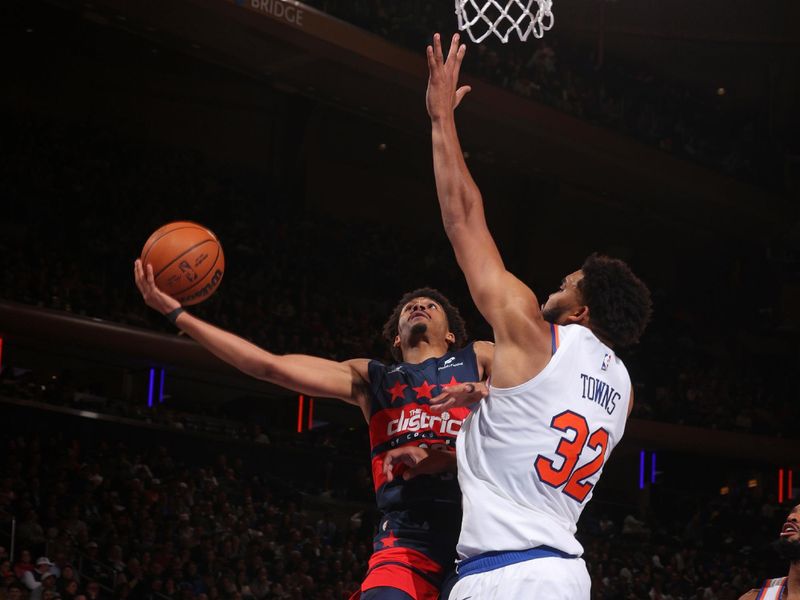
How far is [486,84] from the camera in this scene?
1934cm

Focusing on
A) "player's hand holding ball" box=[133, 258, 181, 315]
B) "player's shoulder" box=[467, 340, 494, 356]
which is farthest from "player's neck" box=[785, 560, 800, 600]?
"player's hand holding ball" box=[133, 258, 181, 315]

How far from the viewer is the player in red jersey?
13.4ft

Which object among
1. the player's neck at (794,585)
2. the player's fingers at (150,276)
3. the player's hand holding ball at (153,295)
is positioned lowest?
the player's neck at (794,585)

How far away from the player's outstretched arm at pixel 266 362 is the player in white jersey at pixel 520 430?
0.97 meters

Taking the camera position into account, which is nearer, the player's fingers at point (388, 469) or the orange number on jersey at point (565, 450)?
the orange number on jersey at point (565, 450)

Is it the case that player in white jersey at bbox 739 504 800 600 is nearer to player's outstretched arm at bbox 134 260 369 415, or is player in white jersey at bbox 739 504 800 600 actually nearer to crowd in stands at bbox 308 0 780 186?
player's outstretched arm at bbox 134 260 369 415

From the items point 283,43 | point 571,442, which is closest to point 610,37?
point 283,43

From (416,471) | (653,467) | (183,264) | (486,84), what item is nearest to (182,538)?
(183,264)

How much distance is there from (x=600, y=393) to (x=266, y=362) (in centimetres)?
137

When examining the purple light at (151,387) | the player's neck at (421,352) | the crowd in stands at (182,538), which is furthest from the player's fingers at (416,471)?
the purple light at (151,387)

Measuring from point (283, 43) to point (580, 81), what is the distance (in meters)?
7.38

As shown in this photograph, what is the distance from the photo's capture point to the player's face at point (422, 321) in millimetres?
5008

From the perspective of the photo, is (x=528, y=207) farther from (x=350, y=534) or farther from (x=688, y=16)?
(x=350, y=534)

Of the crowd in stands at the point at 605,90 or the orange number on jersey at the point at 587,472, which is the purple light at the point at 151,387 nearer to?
the crowd in stands at the point at 605,90
